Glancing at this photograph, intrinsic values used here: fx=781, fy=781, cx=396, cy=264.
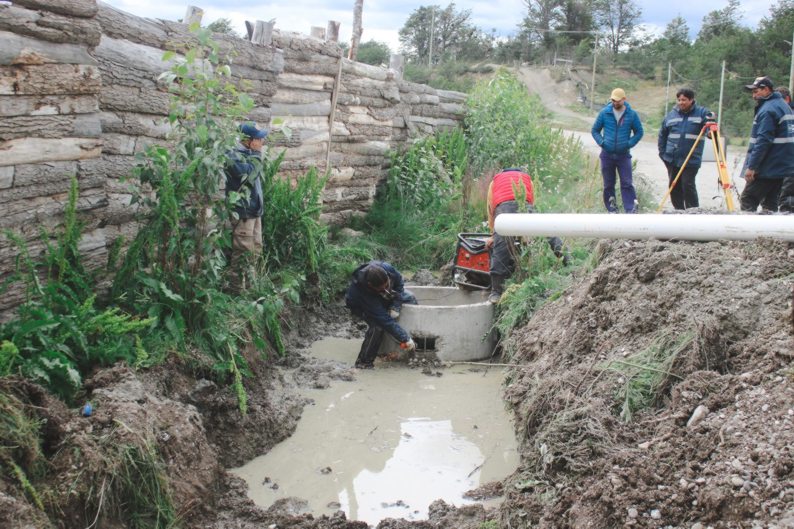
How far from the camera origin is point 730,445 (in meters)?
3.37

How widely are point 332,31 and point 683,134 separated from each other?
4.55m

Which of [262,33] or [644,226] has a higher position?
[262,33]

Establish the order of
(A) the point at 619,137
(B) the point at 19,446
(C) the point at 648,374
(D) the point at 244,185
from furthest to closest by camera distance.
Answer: (A) the point at 619,137
(D) the point at 244,185
(C) the point at 648,374
(B) the point at 19,446

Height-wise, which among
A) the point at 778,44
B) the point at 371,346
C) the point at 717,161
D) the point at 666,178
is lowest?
the point at 371,346

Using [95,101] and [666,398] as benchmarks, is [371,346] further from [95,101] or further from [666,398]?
[666,398]

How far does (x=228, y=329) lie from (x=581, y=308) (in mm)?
2650

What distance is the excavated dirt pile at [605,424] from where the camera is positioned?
3.34 m

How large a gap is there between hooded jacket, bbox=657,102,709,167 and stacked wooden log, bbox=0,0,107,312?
6.26 meters

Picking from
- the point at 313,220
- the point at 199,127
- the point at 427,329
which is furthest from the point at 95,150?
the point at 427,329

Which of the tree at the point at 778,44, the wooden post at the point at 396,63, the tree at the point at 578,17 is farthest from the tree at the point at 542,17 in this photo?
the wooden post at the point at 396,63

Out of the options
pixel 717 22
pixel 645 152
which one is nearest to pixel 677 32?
pixel 717 22

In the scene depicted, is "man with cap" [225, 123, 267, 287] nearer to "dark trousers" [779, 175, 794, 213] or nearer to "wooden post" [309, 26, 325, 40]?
"wooden post" [309, 26, 325, 40]

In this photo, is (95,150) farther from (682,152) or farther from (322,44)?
(682,152)

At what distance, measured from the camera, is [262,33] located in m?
8.08
